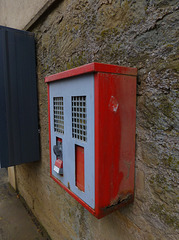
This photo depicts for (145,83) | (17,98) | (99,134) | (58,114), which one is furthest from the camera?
(17,98)

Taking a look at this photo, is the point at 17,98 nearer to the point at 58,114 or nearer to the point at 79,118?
the point at 58,114

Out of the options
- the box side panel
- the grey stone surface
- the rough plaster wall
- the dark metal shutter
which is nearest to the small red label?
the box side panel

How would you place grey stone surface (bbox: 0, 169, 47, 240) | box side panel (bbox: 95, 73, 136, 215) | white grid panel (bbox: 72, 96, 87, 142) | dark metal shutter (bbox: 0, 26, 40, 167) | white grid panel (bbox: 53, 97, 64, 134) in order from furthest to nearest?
1. grey stone surface (bbox: 0, 169, 47, 240)
2. dark metal shutter (bbox: 0, 26, 40, 167)
3. white grid panel (bbox: 53, 97, 64, 134)
4. white grid panel (bbox: 72, 96, 87, 142)
5. box side panel (bbox: 95, 73, 136, 215)

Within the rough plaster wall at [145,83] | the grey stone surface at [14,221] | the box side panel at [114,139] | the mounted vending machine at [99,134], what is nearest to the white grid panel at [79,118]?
the mounted vending machine at [99,134]

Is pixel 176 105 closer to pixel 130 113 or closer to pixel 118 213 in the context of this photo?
pixel 130 113

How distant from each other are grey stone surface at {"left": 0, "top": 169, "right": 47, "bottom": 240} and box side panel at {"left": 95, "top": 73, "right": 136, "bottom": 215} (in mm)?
2382

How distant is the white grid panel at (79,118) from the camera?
1066 mm

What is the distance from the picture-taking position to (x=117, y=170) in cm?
106

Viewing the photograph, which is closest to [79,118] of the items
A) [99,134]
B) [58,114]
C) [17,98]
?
[99,134]

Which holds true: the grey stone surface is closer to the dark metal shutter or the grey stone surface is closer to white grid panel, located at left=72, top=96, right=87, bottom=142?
the dark metal shutter

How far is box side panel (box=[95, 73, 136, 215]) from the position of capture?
3.09 feet

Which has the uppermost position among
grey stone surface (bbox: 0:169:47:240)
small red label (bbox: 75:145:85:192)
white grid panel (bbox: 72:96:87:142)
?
white grid panel (bbox: 72:96:87:142)

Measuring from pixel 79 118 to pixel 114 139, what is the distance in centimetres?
27

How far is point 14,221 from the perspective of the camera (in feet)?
10.0
